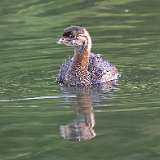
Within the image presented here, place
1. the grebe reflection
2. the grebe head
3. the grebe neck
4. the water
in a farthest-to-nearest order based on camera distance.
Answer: the grebe neck, the grebe head, the grebe reflection, the water

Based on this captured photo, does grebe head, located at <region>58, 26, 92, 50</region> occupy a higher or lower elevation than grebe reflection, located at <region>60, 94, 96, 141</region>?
higher

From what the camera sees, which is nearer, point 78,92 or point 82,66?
point 78,92

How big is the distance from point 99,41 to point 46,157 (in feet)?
28.4

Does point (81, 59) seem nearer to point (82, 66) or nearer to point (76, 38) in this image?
point (82, 66)

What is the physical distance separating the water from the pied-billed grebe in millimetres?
290

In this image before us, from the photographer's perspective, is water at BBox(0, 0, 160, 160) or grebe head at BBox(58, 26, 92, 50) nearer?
water at BBox(0, 0, 160, 160)

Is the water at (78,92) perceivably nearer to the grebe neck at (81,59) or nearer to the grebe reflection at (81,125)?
the grebe reflection at (81,125)

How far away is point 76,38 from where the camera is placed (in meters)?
16.5

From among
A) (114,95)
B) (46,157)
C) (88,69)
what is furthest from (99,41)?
(46,157)

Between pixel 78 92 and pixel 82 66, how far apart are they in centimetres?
129

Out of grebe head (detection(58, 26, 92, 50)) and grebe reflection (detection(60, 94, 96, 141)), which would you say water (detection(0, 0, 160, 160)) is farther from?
grebe head (detection(58, 26, 92, 50))

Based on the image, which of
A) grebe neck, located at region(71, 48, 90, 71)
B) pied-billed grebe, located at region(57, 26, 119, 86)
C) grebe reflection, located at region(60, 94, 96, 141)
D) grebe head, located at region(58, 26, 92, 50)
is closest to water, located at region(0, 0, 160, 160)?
grebe reflection, located at region(60, 94, 96, 141)

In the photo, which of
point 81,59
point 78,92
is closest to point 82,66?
point 81,59

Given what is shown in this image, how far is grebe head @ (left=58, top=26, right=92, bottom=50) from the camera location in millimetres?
16281
